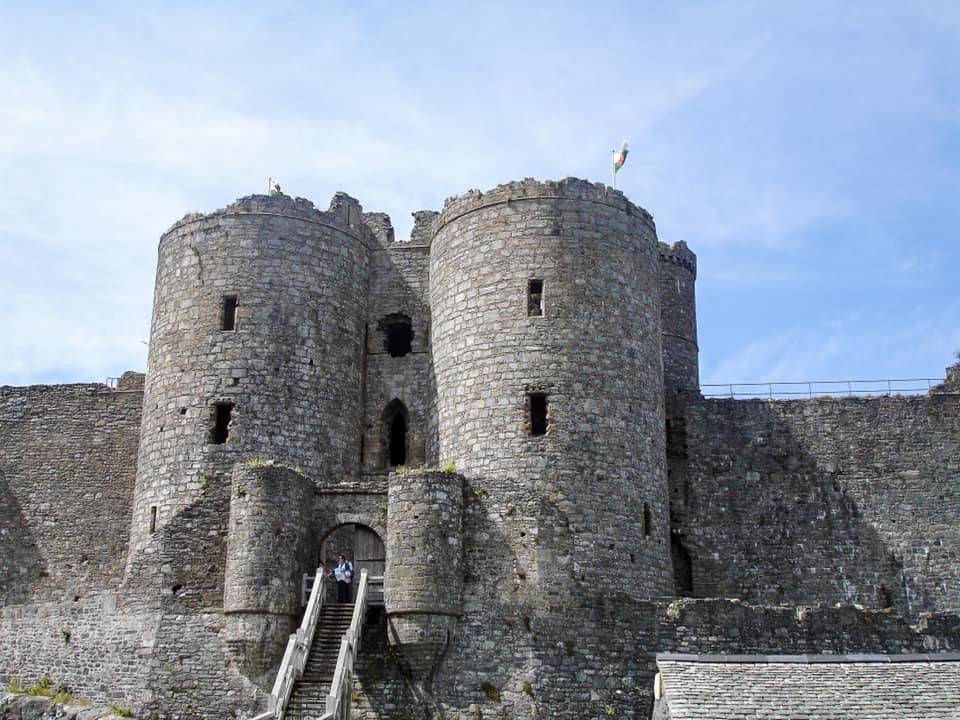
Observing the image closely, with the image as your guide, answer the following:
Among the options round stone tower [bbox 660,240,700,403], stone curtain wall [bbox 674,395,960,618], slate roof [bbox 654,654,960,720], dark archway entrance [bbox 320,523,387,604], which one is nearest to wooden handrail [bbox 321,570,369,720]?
dark archway entrance [bbox 320,523,387,604]

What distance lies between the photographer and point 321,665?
25.4 m

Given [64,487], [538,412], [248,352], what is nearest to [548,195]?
[538,412]

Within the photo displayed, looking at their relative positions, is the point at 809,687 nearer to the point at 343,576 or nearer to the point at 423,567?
the point at 423,567

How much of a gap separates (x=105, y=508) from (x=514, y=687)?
13.5 m

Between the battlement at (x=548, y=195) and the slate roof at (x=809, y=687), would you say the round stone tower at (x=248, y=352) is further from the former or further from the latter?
the slate roof at (x=809, y=687)

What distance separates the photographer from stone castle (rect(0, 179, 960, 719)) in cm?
2648

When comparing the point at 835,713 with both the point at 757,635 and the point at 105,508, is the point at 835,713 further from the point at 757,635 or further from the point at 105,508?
the point at 105,508

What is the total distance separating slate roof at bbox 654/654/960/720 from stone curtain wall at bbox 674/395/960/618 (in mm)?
8113

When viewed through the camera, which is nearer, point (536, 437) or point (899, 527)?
point (536, 437)

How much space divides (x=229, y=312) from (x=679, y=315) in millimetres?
14072

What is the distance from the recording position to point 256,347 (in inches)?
1185

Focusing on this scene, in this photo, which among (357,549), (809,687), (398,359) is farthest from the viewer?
(398,359)

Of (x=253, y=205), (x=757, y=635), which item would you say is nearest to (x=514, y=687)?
(x=757, y=635)

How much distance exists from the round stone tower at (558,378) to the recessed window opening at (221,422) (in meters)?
4.90
